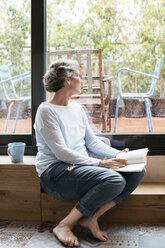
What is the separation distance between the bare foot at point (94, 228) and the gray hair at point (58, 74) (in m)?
0.88

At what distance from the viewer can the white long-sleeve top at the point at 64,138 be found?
7.77 ft

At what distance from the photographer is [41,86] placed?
2.99m

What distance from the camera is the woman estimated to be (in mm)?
2279

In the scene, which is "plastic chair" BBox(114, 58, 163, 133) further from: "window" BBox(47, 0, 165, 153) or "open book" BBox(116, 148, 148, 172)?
"open book" BBox(116, 148, 148, 172)

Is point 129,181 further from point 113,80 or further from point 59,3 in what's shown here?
point 59,3

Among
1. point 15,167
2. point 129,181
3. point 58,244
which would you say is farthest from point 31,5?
point 58,244

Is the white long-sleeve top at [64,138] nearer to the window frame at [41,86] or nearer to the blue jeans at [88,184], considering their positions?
the blue jeans at [88,184]

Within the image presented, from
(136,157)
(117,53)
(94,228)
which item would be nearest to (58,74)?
(117,53)

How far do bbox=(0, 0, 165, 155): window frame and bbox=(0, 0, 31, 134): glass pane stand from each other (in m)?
0.07

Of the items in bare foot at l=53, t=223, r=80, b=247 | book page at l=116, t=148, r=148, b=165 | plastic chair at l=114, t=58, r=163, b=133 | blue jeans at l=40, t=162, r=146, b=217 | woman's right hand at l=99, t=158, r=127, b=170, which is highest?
plastic chair at l=114, t=58, r=163, b=133

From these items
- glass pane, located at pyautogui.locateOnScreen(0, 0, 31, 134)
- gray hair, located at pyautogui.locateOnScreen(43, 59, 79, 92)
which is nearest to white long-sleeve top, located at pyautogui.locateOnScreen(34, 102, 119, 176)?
gray hair, located at pyautogui.locateOnScreen(43, 59, 79, 92)

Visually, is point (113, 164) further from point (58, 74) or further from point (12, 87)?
point (12, 87)

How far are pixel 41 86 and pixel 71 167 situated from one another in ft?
2.91

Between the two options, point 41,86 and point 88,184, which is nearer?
point 88,184
